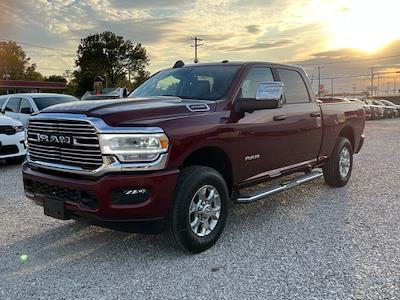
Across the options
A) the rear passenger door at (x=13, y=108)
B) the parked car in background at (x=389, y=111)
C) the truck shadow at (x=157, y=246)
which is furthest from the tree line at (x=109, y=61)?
the truck shadow at (x=157, y=246)

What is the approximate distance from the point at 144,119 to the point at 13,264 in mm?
1873

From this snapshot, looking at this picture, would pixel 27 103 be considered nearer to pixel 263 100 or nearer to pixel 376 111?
pixel 263 100

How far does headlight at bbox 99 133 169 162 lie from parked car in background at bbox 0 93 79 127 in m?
8.67

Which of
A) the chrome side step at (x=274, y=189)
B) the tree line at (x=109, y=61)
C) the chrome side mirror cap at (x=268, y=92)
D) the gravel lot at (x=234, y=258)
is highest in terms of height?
the tree line at (x=109, y=61)

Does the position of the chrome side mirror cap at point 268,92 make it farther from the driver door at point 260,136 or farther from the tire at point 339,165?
the tire at point 339,165

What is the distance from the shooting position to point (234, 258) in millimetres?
Result: 4336

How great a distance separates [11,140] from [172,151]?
6987 millimetres

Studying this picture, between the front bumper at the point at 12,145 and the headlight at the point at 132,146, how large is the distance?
6690 mm

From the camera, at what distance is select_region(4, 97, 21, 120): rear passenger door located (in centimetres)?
1296

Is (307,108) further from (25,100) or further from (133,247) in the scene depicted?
(25,100)

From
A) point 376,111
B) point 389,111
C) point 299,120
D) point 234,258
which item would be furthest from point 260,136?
point 389,111

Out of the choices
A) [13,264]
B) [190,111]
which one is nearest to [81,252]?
[13,264]

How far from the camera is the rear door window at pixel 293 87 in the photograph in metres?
6.10

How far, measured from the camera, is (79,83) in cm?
7269
